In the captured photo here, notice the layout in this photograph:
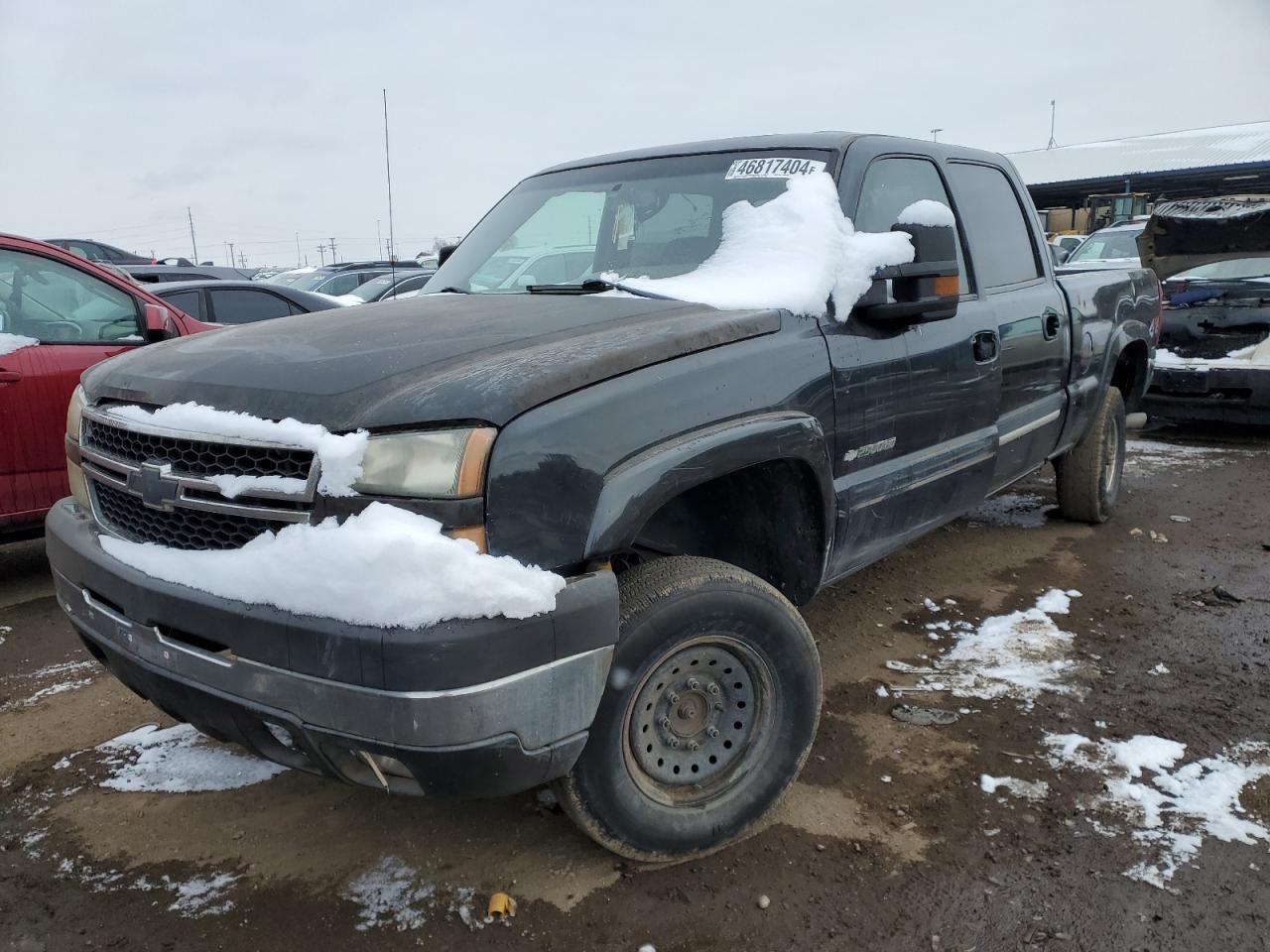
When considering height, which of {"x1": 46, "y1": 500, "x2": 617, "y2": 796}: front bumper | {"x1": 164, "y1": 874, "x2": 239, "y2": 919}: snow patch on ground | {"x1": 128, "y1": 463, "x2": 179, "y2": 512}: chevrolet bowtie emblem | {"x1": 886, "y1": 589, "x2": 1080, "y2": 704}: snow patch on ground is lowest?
{"x1": 886, "y1": 589, "x2": 1080, "y2": 704}: snow patch on ground

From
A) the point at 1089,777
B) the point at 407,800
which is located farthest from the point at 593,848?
the point at 1089,777

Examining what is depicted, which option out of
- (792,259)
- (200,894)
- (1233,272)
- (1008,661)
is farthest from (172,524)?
(1233,272)

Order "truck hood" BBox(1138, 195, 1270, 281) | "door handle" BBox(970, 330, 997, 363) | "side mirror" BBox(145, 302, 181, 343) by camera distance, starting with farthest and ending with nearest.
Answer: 1. "truck hood" BBox(1138, 195, 1270, 281)
2. "side mirror" BBox(145, 302, 181, 343)
3. "door handle" BBox(970, 330, 997, 363)

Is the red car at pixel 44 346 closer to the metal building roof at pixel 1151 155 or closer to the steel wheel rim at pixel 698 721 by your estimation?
the steel wheel rim at pixel 698 721

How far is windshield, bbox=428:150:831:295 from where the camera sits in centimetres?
308

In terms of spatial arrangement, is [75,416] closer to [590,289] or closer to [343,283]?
[590,289]

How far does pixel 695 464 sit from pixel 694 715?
69cm

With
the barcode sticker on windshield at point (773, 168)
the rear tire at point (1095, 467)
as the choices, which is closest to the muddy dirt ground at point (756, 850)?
the rear tire at point (1095, 467)

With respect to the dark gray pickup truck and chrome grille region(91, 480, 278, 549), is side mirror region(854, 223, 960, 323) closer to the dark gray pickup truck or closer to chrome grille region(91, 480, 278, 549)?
the dark gray pickup truck

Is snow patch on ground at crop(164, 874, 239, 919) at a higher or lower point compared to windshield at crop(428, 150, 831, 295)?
lower

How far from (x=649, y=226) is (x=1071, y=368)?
2.32 m

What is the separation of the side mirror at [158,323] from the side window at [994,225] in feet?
12.5

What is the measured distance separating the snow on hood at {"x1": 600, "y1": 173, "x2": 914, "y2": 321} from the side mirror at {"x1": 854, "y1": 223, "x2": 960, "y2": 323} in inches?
1.2

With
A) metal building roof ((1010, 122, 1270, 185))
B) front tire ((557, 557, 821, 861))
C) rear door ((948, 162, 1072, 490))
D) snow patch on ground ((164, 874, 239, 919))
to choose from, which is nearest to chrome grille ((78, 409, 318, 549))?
front tire ((557, 557, 821, 861))
